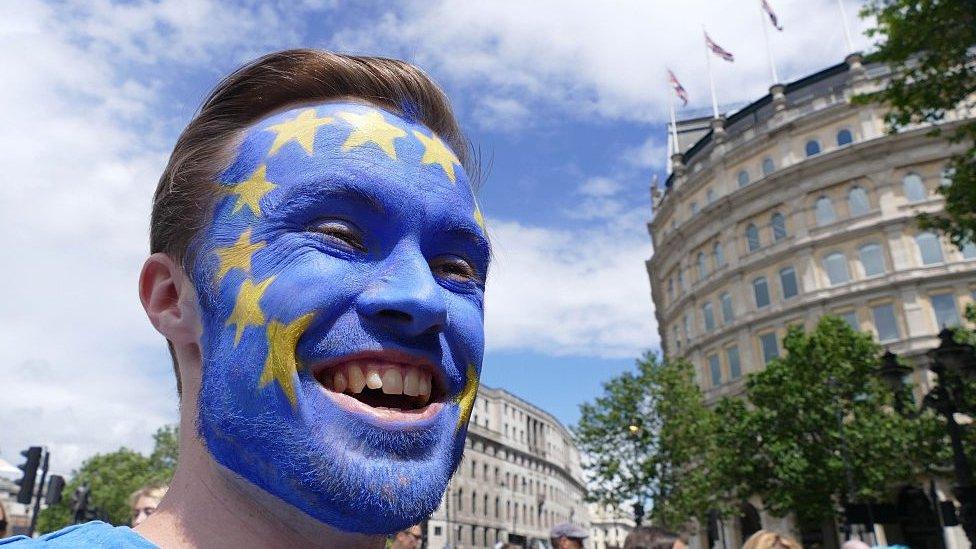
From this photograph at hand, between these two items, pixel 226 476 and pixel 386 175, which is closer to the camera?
pixel 226 476

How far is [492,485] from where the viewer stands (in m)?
82.6

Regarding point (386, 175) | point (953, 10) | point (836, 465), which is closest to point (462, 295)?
point (386, 175)

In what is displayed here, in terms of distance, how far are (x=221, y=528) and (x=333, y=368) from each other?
1.23 ft

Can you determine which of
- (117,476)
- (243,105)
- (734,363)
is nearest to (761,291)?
(734,363)

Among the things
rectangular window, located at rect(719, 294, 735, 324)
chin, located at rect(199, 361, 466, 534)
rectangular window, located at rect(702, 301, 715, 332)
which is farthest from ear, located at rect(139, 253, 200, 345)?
rectangular window, located at rect(702, 301, 715, 332)

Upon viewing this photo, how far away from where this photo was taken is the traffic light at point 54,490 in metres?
14.0

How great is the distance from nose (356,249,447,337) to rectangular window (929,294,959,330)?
42.5 m

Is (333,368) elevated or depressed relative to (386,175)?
depressed

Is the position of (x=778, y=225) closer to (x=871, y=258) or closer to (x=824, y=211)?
(x=824, y=211)

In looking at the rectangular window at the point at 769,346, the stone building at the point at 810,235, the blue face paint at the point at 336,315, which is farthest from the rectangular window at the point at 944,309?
the blue face paint at the point at 336,315

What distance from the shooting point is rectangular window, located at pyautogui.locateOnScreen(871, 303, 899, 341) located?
3706 cm

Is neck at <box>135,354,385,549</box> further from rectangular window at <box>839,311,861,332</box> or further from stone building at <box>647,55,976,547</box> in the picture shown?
rectangular window at <box>839,311,861,332</box>

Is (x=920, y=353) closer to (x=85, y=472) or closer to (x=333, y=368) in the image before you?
(x=333, y=368)

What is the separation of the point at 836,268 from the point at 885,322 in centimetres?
411
